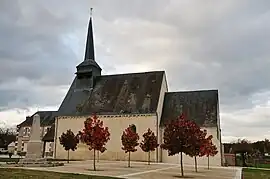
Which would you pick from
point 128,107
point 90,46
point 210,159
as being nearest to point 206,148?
point 210,159

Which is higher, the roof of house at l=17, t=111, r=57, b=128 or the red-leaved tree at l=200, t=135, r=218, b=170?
the roof of house at l=17, t=111, r=57, b=128

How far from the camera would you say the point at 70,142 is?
31062 millimetres

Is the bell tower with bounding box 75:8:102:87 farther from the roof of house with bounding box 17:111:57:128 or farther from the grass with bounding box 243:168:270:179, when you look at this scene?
the roof of house with bounding box 17:111:57:128

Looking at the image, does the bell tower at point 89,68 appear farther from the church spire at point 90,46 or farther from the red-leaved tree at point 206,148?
the red-leaved tree at point 206,148

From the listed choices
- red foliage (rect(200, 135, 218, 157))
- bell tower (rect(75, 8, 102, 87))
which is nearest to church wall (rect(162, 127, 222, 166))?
red foliage (rect(200, 135, 218, 157))

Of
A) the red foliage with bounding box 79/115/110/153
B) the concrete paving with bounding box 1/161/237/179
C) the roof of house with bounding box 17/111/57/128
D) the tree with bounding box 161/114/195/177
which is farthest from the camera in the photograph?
the roof of house with bounding box 17/111/57/128

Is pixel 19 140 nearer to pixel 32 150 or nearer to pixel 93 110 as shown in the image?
pixel 93 110

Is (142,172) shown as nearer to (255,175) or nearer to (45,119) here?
(255,175)

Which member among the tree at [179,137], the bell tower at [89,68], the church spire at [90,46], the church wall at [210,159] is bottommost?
the church wall at [210,159]

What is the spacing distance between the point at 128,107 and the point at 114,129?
131 inches

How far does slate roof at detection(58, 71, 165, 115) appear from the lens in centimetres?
3956

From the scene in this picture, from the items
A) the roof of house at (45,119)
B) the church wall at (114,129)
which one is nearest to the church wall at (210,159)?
the church wall at (114,129)

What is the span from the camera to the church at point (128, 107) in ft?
123

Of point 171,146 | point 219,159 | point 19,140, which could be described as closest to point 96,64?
point 219,159
